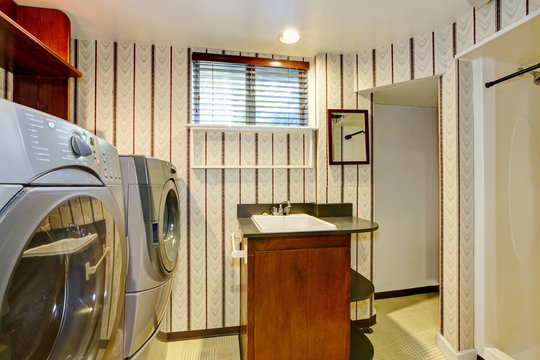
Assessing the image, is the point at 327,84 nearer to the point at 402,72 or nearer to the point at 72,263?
the point at 402,72

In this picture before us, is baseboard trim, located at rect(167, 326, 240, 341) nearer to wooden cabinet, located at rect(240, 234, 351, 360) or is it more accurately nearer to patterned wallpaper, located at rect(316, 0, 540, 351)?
wooden cabinet, located at rect(240, 234, 351, 360)

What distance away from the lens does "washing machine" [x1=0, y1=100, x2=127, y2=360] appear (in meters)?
0.48

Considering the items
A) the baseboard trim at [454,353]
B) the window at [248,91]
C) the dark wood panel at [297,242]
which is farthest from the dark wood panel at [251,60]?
the baseboard trim at [454,353]

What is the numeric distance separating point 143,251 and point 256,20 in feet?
5.14

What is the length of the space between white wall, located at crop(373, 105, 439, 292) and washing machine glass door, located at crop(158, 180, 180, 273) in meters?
2.01

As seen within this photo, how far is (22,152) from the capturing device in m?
0.51

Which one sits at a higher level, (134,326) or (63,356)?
(63,356)

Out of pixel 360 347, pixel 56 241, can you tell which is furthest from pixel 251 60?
pixel 360 347

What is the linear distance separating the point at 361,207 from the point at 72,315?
1.95 metres

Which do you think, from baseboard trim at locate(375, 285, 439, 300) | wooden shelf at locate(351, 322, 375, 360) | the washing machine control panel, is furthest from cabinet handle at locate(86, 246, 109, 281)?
baseboard trim at locate(375, 285, 439, 300)

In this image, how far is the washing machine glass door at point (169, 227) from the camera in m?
1.28

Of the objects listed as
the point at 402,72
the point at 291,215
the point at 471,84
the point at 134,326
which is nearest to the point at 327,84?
the point at 402,72

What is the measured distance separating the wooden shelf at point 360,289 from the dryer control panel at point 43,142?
1593mm

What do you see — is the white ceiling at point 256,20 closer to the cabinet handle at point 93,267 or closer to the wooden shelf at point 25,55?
the wooden shelf at point 25,55
